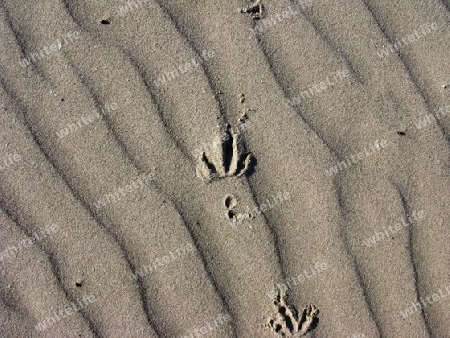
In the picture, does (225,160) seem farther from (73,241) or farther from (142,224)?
(73,241)

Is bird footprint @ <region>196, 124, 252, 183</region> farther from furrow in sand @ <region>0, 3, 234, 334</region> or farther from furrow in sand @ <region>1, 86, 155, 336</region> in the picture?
furrow in sand @ <region>1, 86, 155, 336</region>

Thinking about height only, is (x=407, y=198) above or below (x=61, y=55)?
below

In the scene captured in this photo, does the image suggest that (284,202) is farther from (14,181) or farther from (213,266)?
(14,181)

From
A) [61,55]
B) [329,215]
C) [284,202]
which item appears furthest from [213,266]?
[61,55]

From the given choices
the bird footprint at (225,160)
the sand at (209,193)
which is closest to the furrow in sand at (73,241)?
the sand at (209,193)

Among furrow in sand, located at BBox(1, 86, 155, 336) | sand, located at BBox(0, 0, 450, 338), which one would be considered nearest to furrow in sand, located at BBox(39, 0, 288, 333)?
sand, located at BBox(0, 0, 450, 338)

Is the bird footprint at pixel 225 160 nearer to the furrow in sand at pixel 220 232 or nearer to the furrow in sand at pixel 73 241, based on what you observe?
the furrow in sand at pixel 220 232

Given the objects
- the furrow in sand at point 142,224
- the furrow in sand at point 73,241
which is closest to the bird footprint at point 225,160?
the furrow in sand at point 142,224

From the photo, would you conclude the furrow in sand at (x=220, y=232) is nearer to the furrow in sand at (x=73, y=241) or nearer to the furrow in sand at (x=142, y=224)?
the furrow in sand at (x=142, y=224)
